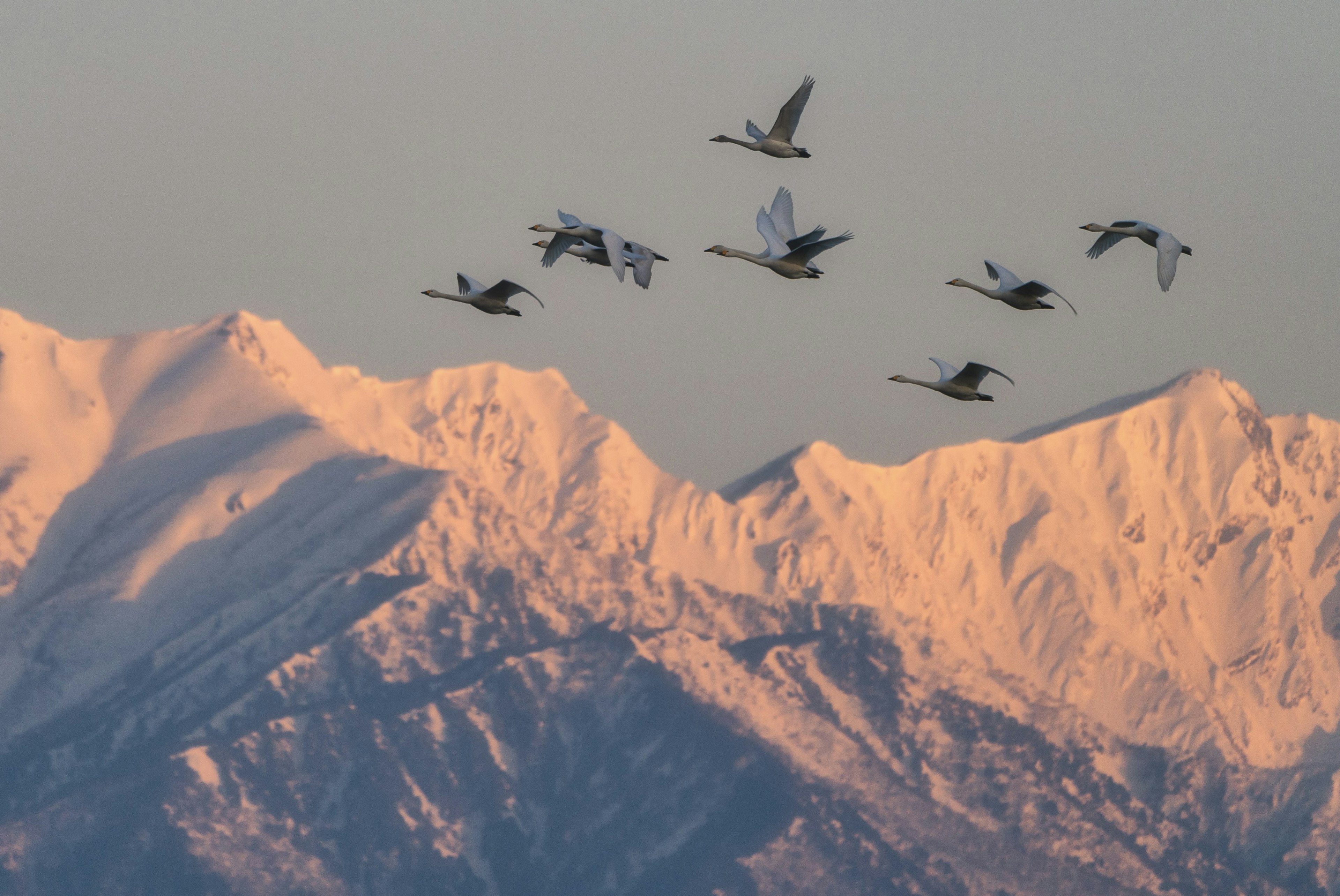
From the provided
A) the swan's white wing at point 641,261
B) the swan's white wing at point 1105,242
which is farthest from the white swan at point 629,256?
the swan's white wing at point 1105,242

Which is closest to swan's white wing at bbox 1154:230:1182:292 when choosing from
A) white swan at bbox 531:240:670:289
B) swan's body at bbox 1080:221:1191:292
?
swan's body at bbox 1080:221:1191:292

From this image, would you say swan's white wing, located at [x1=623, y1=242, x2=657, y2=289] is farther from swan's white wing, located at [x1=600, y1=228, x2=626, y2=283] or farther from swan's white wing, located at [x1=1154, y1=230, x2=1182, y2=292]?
swan's white wing, located at [x1=1154, y1=230, x2=1182, y2=292]

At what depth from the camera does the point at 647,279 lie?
9944cm

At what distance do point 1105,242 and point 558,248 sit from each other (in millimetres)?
26141

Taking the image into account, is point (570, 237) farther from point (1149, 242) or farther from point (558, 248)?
point (1149, 242)

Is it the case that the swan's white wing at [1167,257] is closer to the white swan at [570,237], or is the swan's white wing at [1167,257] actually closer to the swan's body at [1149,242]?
the swan's body at [1149,242]

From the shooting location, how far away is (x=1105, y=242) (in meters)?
113

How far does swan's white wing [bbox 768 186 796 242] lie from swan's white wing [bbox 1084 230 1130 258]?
50.0ft

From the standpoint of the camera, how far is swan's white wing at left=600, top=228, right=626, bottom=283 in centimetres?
10044

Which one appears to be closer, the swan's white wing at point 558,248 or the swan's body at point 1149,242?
the swan's body at point 1149,242

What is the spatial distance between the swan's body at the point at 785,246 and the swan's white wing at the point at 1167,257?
12.9m

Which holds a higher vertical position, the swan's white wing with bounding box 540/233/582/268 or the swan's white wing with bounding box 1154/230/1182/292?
the swan's white wing with bounding box 540/233/582/268

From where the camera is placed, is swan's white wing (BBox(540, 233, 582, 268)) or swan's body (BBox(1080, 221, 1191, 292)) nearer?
swan's body (BBox(1080, 221, 1191, 292))

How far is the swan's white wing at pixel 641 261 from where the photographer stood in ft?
326
